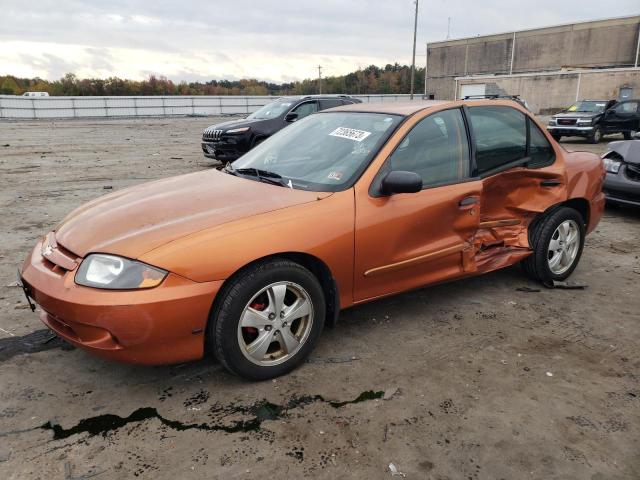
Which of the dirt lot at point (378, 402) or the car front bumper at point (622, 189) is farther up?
the car front bumper at point (622, 189)

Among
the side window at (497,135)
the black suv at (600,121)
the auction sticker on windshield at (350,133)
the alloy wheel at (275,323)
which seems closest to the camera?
the alloy wheel at (275,323)

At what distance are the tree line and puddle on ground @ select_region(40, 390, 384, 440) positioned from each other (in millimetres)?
65283

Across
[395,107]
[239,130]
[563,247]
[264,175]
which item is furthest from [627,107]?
[264,175]

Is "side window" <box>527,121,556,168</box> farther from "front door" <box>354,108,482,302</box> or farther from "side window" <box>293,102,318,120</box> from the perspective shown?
"side window" <box>293,102,318,120</box>

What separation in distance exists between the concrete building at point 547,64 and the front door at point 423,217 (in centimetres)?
2853

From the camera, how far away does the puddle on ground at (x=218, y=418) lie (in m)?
2.59

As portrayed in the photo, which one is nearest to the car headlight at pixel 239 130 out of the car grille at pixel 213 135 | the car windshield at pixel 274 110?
the car grille at pixel 213 135

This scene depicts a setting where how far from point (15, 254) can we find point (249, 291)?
3.74 meters

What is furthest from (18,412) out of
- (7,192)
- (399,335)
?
(7,192)

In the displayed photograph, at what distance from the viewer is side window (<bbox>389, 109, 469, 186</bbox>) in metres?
3.54

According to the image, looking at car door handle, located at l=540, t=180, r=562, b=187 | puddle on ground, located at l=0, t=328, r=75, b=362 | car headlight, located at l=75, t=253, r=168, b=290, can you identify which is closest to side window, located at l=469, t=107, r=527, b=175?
car door handle, located at l=540, t=180, r=562, b=187

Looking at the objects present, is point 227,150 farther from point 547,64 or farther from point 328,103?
point 547,64

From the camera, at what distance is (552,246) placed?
450 cm

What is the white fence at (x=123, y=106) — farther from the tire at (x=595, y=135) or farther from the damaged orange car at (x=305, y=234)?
the damaged orange car at (x=305, y=234)
